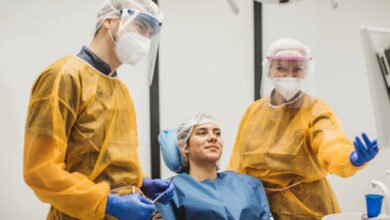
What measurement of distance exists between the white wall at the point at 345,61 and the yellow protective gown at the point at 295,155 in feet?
3.61

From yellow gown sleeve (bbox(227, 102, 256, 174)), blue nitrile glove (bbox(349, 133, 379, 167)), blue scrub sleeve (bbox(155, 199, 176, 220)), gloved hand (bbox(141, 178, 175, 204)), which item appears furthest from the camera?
yellow gown sleeve (bbox(227, 102, 256, 174))

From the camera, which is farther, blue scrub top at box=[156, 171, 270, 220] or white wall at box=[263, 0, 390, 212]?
white wall at box=[263, 0, 390, 212]

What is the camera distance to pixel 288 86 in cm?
185

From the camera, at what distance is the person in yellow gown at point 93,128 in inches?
43.4

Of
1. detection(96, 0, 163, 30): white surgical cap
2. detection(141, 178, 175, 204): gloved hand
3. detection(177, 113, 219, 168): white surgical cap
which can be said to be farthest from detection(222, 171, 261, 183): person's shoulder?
detection(96, 0, 163, 30): white surgical cap

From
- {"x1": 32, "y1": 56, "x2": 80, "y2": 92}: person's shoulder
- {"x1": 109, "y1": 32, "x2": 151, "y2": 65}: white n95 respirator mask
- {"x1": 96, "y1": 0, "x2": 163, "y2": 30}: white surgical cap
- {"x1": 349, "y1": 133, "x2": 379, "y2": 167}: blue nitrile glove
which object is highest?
{"x1": 96, "y1": 0, "x2": 163, "y2": 30}: white surgical cap

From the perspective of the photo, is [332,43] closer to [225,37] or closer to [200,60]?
[225,37]

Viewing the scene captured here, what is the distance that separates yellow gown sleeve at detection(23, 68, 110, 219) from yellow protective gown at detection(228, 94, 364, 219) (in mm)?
969

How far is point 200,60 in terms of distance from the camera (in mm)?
2803

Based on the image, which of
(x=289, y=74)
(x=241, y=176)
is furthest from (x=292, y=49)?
(x=241, y=176)

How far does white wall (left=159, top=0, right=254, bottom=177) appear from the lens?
2.72 metres

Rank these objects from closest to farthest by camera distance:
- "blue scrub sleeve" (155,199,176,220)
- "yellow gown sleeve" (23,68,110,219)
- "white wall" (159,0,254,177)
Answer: "yellow gown sleeve" (23,68,110,219)
"blue scrub sleeve" (155,199,176,220)
"white wall" (159,0,254,177)

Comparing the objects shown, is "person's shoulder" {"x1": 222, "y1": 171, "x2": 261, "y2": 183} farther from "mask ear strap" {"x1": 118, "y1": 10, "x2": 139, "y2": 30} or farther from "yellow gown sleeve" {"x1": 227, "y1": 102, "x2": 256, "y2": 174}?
"mask ear strap" {"x1": 118, "y1": 10, "x2": 139, "y2": 30}

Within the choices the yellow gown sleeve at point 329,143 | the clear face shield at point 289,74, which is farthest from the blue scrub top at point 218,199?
the clear face shield at point 289,74
